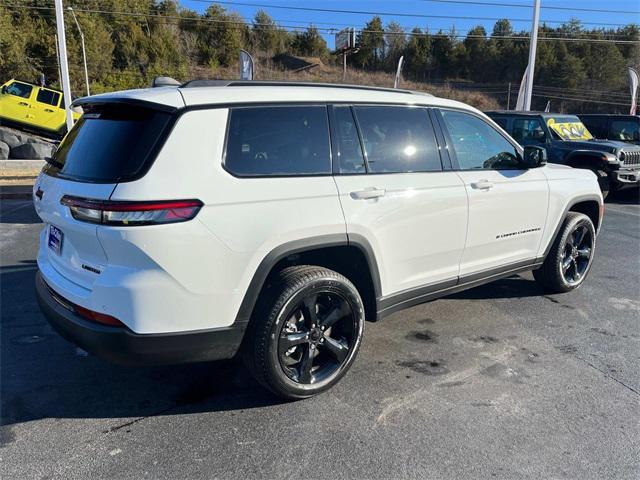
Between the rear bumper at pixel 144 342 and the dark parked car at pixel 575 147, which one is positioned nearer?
the rear bumper at pixel 144 342

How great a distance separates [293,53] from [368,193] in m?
60.9

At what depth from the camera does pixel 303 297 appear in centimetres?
286

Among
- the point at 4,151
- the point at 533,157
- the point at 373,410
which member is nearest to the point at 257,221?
the point at 373,410

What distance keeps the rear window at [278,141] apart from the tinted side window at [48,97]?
1959 centimetres

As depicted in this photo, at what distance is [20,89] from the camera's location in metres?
19.0

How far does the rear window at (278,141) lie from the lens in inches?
107

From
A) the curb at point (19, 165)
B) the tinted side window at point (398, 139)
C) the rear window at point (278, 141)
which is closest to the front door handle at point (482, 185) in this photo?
the tinted side window at point (398, 139)

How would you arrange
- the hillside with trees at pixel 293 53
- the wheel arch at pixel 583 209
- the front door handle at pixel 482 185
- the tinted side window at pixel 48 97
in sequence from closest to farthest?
the front door handle at pixel 482 185 → the wheel arch at pixel 583 209 → the tinted side window at pixel 48 97 → the hillside with trees at pixel 293 53

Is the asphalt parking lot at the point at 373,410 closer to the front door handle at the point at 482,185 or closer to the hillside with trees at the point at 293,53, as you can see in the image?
the front door handle at the point at 482,185

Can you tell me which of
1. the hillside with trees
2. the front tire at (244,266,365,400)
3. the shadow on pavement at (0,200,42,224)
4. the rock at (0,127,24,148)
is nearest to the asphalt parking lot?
the front tire at (244,266,365,400)

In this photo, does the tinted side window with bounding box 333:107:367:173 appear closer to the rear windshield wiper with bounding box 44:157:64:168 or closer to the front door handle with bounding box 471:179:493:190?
the front door handle with bounding box 471:179:493:190

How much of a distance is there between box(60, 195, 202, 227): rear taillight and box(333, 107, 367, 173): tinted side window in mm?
1056

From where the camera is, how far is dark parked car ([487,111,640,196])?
10.6m

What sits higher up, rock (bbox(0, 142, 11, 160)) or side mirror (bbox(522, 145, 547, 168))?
side mirror (bbox(522, 145, 547, 168))
